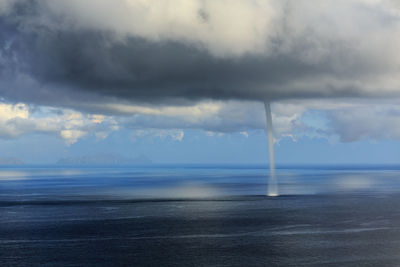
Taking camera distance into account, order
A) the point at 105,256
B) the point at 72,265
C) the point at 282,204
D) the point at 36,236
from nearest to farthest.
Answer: the point at 72,265 → the point at 105,256 → the point at 36,236 → the point at 282,204

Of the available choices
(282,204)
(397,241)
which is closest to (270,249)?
(397,241)

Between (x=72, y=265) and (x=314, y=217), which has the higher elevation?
(x=314, y=217)

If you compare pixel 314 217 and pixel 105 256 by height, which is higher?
pixel 314 217

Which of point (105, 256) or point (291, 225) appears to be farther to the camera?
point (291, 225)

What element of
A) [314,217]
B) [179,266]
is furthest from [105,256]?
[314,217]

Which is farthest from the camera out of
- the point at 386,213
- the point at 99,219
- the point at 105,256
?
the point at 386,213

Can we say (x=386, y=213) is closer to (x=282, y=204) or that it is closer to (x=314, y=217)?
(x=314, y=217)

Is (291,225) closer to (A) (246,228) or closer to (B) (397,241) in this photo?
(A) (246,228)

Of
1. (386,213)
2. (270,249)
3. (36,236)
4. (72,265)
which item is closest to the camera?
(72,265)

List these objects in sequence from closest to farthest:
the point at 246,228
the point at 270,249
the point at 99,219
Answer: the point at 270,249
the point at 246,228
the point at 99,219
